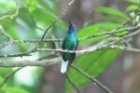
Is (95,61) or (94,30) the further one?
(95,61)

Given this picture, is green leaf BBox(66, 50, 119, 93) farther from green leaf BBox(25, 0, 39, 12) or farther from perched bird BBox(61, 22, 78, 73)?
perched bird BBox(61, 22, 78, 73)

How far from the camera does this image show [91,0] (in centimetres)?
310

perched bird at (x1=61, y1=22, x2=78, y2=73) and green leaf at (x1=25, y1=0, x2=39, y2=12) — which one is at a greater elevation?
green leaf at (x1=25, y1=0, x2=39, y2=12)

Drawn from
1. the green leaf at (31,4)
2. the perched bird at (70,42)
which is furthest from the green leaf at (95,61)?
the perched bird at (70,42)

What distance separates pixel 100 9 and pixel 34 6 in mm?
309

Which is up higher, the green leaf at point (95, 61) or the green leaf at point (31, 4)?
the green leaf at point (31, 4)

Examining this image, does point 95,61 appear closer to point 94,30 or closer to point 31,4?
point 94,30

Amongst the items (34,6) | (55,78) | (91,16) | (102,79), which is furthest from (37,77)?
(34,6)

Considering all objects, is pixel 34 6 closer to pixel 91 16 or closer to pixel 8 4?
pixel 8 4

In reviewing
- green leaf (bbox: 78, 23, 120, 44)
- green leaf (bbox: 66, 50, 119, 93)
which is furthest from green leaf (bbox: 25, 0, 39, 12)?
green leaf (bbox: 66, 50, 119, 93)

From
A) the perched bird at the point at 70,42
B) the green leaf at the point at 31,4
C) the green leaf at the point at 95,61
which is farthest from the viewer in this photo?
the green leaf at the point at 95,61

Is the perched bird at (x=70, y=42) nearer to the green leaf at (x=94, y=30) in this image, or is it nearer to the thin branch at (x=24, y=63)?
the thin branch at (x=24, y=63)

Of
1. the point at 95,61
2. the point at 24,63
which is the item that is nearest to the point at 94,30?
the point at 95,61

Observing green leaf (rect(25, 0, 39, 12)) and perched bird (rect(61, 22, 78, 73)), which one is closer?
perched bird (rect(61, 22, 78, 73))
